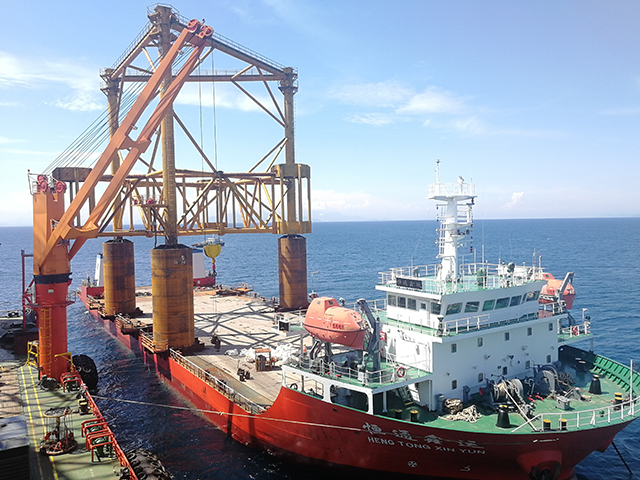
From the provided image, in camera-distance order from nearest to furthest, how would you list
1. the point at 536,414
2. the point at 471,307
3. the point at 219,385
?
1. the point at 536,414
2. the point at 471,307
3. the point at 219,385

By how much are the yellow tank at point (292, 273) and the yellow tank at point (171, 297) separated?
10539mm

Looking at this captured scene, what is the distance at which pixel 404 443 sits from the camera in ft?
56.1

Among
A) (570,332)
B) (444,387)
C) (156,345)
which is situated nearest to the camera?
(444,387)

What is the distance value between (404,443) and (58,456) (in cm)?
1268

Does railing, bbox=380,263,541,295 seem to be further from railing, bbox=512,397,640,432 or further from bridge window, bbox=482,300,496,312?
railing, bbox=512,397,640,432

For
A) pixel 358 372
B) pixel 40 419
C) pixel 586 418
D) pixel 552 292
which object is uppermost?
pixel 552 292

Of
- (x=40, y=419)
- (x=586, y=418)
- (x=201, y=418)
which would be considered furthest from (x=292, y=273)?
(x=586, y=418)

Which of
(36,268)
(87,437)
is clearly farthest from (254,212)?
(87,437)

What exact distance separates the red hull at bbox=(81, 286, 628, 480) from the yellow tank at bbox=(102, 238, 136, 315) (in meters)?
25.1

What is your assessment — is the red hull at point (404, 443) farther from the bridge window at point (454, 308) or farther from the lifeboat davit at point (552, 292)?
the lifeboat davit at point (552, 292)

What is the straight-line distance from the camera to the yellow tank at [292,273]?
3862 cm

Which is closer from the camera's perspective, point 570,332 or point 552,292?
point 570,332

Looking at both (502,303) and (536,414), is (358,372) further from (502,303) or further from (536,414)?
(502,303)

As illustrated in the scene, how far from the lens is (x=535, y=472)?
16719 mm
